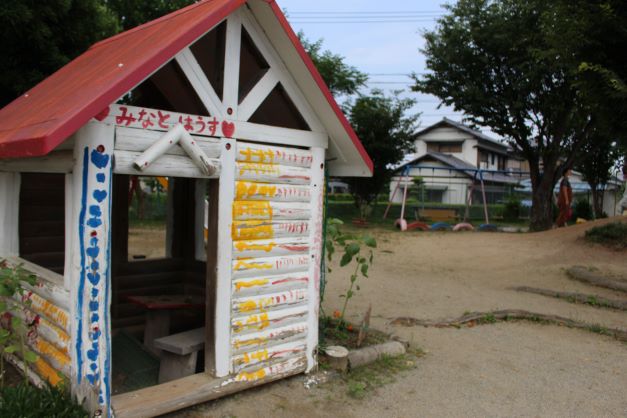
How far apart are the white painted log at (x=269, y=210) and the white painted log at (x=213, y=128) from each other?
1.84 feet

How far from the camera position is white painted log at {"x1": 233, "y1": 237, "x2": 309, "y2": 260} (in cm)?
454

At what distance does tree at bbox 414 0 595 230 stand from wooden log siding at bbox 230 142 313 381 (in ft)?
46.0

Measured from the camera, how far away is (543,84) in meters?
17.8

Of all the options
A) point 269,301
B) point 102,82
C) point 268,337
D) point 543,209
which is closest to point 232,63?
point 102,82

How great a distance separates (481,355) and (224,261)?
136 inches

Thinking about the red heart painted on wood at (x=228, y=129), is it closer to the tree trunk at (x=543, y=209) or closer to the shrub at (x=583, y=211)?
the tree trunk at (x=543, y=209)

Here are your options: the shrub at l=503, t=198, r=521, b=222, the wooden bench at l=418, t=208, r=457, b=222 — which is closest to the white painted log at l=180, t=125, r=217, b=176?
the wooden bench at l=418, t=208, r=457, b=222

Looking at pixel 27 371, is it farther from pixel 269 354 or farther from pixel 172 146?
pixel 172 146

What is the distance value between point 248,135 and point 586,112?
906cm

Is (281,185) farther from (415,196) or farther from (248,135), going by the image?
(415,196)

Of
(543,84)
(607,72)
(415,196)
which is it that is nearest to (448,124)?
(415,196)

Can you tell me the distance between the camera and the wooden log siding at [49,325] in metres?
4.02

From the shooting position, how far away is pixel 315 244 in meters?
5.15

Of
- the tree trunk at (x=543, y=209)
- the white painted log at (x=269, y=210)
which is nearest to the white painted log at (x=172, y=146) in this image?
the white painted log at (x=269, y=210)
